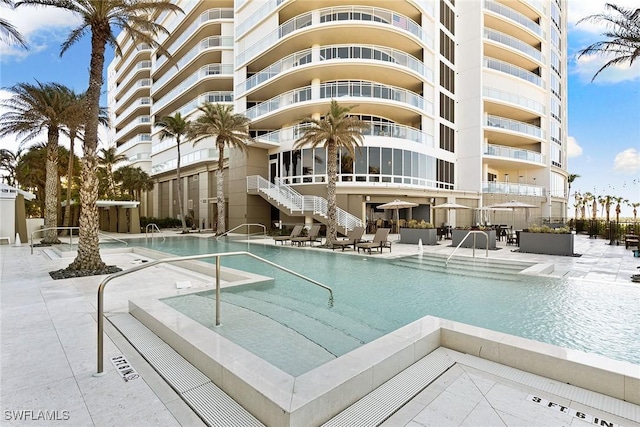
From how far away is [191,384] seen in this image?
11.4 feet

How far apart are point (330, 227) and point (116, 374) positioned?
555 inches

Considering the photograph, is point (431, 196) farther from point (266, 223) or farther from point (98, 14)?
point (98, 14)

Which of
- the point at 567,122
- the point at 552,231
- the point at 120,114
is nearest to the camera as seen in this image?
the point at 552,231

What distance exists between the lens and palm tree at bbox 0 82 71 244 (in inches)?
731

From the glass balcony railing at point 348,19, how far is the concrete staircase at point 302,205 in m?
11.9

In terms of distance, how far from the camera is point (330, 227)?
687 inches

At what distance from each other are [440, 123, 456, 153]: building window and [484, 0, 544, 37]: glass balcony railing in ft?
40.6

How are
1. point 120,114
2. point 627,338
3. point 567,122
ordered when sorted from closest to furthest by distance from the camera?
point 627,338 < point 567,122 < point 120,114

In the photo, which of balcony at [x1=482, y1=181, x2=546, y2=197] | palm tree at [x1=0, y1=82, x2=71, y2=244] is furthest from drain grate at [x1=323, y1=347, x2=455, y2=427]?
balcony at [x1=482, y1=181, x2=546, y2=197]

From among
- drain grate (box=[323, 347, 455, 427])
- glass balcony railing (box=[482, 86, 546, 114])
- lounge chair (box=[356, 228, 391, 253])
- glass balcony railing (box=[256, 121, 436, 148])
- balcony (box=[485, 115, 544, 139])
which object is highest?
glass balcony railing (box=[482, 86, 546, 114])

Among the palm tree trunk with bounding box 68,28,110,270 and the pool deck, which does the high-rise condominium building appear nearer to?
the palm tree trunk with bounding box 68,28,110,270

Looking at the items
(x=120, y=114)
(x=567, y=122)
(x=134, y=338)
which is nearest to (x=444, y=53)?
(x=567, y=122)

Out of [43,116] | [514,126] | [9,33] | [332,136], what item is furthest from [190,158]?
[514,126]

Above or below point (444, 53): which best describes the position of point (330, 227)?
below
